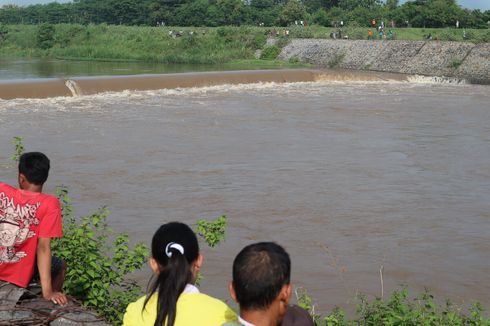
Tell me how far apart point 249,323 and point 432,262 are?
453 cm

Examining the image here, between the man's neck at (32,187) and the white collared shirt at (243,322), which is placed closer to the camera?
the white collared shirt at (243,322)

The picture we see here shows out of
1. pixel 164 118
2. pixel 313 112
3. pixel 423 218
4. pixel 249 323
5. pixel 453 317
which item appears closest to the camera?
pixel 249 323

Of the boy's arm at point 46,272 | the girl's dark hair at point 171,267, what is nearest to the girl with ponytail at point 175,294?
the girl's dark hair at point 171,267

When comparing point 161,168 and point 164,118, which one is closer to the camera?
point 161,168

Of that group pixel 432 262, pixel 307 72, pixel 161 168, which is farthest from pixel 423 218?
pixel 307 72

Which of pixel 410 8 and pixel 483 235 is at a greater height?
pixel 410 8

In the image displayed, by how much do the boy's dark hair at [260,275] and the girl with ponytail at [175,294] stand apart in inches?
6.2

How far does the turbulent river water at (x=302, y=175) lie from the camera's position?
6.43 metres

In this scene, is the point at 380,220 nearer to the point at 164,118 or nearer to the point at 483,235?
the point at 483,235

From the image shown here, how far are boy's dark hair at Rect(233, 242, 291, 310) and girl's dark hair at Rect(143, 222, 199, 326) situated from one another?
21cm

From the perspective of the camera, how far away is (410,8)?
131 ft

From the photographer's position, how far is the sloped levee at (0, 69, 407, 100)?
18.0 metres

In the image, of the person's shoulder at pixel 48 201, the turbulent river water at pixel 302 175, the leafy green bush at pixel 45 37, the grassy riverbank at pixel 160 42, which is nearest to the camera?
the person's shoulder at pixel 48 201

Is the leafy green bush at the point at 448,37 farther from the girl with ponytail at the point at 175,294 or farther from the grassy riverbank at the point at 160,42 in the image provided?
the girl with ponytail at the point at 175,294
